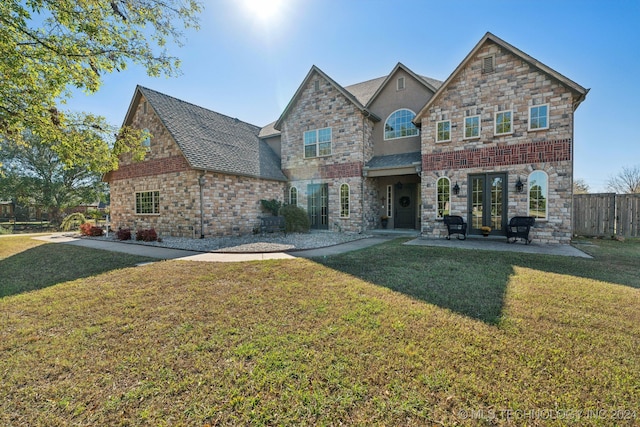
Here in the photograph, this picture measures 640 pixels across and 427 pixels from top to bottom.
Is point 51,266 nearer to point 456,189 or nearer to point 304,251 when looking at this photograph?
point 304,251

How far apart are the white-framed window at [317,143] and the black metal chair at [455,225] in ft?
24.0

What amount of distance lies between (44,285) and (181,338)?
4.70 meters

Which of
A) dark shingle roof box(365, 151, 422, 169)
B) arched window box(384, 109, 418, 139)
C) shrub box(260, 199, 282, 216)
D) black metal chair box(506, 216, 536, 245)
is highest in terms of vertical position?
arched window box(384, 109, 418, 139)

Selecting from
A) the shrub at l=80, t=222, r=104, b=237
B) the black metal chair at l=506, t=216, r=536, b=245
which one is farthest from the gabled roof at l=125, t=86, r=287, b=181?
the black metal chair at l=506, t=216, r=536, b=245

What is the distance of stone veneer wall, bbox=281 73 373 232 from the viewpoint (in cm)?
1436

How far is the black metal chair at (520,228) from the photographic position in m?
10.1

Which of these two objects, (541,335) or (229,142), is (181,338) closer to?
(541,335)

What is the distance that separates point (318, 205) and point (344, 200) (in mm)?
1750

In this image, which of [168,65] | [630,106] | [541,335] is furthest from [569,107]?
[168,65]

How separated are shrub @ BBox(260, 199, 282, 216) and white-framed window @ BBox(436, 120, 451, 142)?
893cm

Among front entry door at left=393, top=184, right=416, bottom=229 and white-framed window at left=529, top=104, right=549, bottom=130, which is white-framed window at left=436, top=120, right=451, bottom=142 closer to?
Answer: white-framed window at left=529, top=104, right=549, bottom=130

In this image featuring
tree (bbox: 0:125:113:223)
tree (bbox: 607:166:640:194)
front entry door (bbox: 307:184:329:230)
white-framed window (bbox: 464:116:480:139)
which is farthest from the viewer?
tree (bbox: 607:166:640:194)

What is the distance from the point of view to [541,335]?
130 inches

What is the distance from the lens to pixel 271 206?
1492 centimetres
